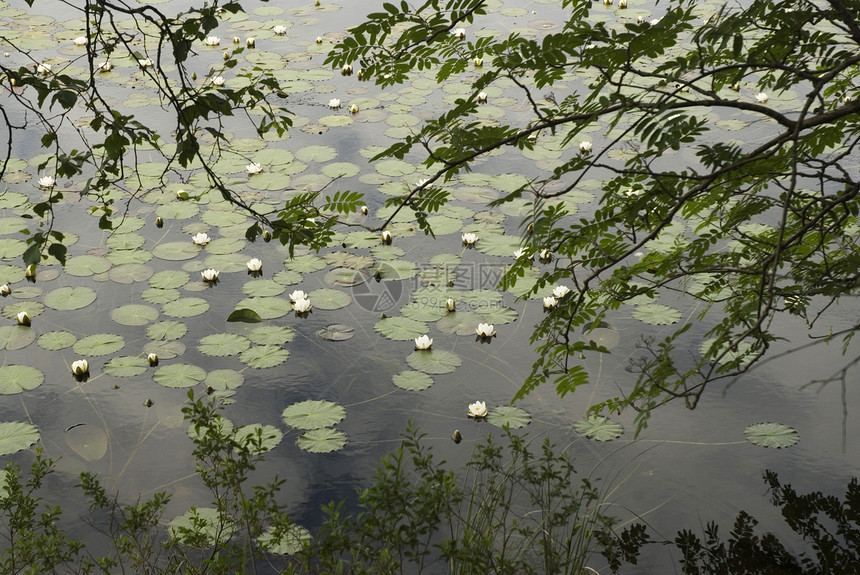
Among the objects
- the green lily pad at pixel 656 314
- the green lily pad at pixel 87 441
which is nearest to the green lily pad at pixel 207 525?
the green lily pad at pixel 87 441

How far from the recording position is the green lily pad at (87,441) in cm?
267

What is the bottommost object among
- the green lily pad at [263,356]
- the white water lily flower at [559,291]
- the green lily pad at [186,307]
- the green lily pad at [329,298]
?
the green lily pad at [263,356]

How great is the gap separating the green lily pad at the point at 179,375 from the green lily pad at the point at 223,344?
0.35 ft

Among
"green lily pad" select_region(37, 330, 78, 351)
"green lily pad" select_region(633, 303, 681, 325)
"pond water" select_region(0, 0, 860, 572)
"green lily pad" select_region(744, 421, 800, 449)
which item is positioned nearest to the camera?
"pond water" select_region(0, 0, 860, 572)

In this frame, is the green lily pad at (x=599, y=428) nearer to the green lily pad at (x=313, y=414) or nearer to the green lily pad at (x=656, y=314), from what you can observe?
the green lily pad at (x=656, y=314)

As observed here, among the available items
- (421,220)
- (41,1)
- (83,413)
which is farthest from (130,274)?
(41,1)

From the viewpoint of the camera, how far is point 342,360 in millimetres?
3105

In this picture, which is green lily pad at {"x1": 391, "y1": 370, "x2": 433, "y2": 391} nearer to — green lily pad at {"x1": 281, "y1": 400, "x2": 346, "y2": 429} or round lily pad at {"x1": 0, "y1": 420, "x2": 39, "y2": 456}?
green lily pad at {"x1": 281, "y1": 400, "x2": 346, "y2": 429}

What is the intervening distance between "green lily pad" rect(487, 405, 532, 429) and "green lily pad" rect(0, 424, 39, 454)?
4.91 feet

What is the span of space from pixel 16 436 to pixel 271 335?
944 mm

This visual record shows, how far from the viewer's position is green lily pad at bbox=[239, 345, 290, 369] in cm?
307

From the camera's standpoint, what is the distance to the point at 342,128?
192 inches

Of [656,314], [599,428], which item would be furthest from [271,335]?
[656,314]

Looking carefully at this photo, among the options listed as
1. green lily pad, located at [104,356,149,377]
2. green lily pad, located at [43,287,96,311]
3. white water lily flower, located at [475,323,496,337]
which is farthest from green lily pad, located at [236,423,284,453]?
green lily pad, located at [43,287,96,311]
